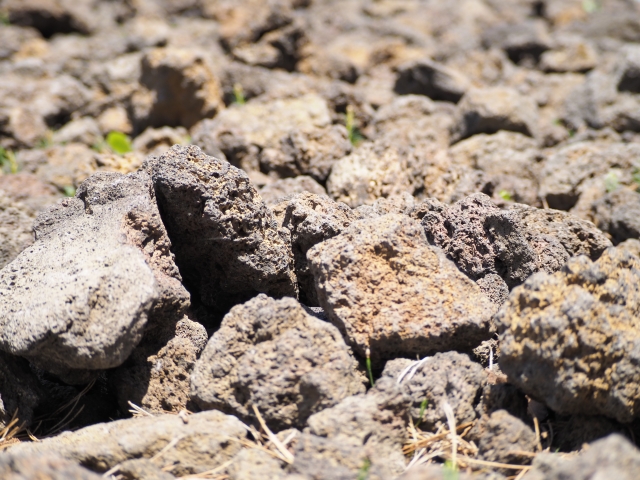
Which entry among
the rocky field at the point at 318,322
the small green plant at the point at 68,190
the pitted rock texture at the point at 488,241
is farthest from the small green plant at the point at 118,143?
the pitted rock texture at the point at 488,241

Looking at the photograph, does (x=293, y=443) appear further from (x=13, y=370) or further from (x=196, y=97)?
(x=196, y=97)

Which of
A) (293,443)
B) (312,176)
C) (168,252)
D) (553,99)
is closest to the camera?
(293,443)

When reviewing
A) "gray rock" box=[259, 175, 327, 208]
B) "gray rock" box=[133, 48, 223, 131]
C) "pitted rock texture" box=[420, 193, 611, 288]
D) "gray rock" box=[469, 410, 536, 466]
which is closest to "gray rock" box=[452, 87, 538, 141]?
"gray rock" box=[259, 175, 327, 208]

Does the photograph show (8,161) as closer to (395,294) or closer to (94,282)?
(94,282)

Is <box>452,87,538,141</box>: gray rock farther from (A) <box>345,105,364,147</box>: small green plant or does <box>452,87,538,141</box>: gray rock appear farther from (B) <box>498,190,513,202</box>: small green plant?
(B) <box>498,190,513,202</box>: small green plant

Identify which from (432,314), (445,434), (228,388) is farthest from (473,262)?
(228,388)
